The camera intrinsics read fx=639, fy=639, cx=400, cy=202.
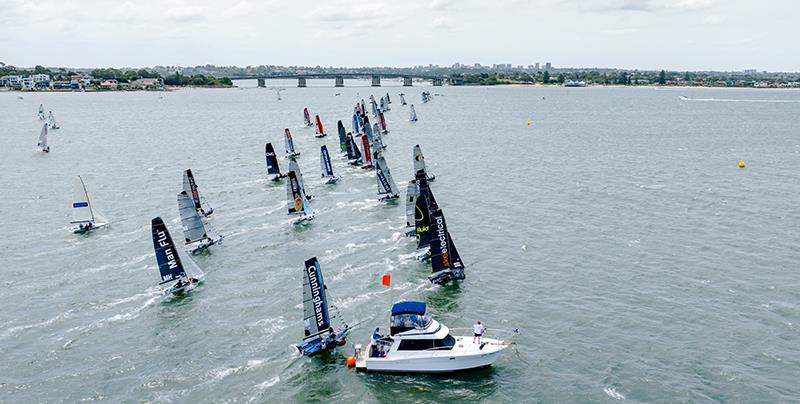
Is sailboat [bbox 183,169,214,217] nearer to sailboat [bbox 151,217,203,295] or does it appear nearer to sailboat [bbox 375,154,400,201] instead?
sailboat [bbox 375,154,400,201]

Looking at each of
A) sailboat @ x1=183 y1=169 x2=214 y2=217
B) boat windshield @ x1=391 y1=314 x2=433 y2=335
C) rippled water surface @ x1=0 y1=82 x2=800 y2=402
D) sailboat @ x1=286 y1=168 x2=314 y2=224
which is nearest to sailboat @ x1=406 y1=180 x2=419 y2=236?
rippled water surface @ x1=0 y1=82 x2=800 y2=402

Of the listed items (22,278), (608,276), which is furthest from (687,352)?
(22,278)

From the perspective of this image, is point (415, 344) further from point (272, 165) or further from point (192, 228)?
point (272, 165)

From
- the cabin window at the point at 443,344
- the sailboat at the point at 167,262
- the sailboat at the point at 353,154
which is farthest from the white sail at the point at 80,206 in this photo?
the cabin window at the point at 443,344

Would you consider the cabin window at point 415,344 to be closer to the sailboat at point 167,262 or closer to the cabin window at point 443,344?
the cabin window at point 443,344

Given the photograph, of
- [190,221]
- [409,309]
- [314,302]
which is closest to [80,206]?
[190,221]

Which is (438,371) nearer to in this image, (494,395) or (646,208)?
(494,395)
